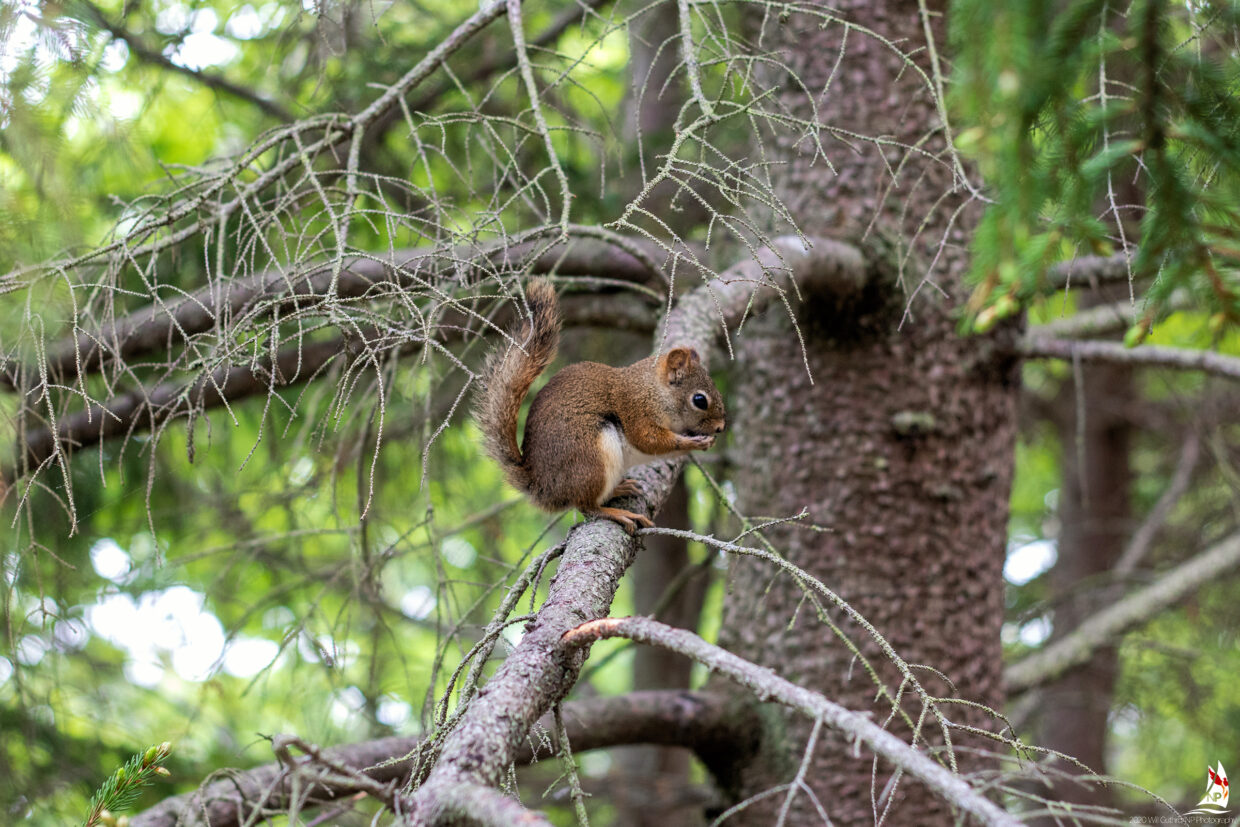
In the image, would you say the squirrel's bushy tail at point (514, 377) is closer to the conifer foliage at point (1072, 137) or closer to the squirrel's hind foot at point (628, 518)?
the squirrel's hind foot at point (628, 518)

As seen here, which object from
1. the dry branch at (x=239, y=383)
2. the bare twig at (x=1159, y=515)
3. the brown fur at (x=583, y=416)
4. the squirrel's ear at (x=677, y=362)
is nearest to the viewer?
the dry branch at (x=239, y=383)

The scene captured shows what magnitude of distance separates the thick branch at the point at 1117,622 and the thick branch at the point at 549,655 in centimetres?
169

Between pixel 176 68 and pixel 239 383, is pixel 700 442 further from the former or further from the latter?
pixel 176 68

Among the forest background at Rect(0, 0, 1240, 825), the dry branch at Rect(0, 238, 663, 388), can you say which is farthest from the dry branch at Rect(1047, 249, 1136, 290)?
the dry branch at Rect(0, 238, 663, 388)

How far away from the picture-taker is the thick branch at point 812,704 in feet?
3.34

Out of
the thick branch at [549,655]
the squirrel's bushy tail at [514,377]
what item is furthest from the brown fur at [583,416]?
the thick branch at [549,655]

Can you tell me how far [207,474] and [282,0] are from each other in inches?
71.0

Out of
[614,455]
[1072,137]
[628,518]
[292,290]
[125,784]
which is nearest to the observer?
[1072,137]

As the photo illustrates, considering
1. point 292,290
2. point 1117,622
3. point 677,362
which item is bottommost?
point 292,290

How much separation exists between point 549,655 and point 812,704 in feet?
1.35

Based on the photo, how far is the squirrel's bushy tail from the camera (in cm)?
219

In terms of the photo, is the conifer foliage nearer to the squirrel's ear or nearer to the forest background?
the forest background

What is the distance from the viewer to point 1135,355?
267cm

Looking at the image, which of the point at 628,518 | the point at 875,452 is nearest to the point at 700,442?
the point at 628,518
